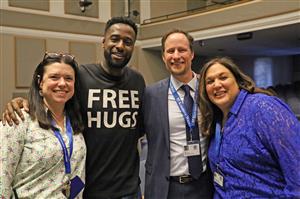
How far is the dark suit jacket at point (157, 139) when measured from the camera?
6.35ft

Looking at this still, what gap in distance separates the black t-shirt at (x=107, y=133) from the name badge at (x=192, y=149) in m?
0.32

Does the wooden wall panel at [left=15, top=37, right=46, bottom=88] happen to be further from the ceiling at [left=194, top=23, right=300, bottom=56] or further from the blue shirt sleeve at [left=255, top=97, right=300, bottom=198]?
the blue shirt sleeve at [left=255, top=97, right=300, bottom=198]

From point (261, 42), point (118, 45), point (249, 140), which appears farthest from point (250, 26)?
point (249, 140)

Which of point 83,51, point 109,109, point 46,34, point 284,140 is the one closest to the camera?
point 284,140

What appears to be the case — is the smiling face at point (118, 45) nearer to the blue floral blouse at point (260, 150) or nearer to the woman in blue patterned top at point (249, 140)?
the woman in blue patterned top at point (249, 140)

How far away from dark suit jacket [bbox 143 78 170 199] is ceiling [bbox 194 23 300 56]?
17.8ft

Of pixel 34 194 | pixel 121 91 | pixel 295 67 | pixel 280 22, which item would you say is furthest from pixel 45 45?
pixel 295 67

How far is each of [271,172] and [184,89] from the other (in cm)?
72

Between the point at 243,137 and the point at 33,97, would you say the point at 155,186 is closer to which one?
the point at 243,137

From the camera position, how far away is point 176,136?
1958 millimetres

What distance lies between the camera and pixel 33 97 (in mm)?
1616

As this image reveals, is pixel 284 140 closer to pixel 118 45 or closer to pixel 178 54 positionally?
pixel 178 54

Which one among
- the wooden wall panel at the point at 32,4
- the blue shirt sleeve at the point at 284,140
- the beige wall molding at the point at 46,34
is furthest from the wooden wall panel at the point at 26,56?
the blue shirt sleeve at the point at 284,140

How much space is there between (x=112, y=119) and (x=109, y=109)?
0.19ft
